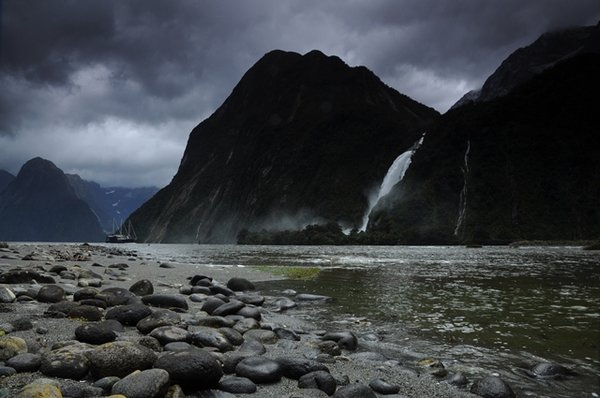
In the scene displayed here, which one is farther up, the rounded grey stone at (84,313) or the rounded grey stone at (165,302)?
the rounded grey stone at (84,313)

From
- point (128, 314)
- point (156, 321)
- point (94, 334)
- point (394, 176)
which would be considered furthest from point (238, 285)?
point (394, 176)

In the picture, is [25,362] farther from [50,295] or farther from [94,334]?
[50,295]

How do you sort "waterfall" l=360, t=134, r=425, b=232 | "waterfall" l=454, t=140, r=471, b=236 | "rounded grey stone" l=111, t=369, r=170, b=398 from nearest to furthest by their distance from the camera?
"rounded grey stone" l=111, t=369, r=170, b=398 → "waterfall" l=454, t=140, r=471, b=236 → "waterfall" l=360, t=134, r=425, b=232

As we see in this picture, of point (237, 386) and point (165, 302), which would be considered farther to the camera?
point (165, 302)

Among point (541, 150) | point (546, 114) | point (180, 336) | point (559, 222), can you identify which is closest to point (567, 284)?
point (180, 336)

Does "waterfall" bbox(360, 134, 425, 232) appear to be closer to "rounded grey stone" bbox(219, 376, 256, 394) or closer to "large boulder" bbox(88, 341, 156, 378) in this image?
"rounded grey stone" bbox(219, 376, 256, 394)

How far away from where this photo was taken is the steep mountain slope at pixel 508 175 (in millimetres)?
112062

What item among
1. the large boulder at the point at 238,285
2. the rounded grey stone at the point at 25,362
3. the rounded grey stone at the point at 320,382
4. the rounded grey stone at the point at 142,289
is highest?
the rounded grey stone at the point at 25,362

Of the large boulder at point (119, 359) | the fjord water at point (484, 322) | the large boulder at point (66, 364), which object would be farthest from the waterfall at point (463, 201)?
the large boulder at point (66, 364)

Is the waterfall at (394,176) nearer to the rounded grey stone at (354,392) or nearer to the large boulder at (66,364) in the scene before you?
the rounded grey stone at (354,392)

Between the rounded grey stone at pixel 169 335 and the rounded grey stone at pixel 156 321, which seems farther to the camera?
the rounded grey stone at pixel 156 321

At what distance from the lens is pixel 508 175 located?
13150cm

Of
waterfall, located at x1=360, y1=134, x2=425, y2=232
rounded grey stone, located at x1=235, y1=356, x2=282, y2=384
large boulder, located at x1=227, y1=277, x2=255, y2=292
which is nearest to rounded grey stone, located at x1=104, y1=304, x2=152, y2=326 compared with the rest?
rounded grey stone, located at x1=235, y1=356, x2=282, y2=384

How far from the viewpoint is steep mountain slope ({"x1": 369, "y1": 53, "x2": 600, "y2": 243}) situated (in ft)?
368
